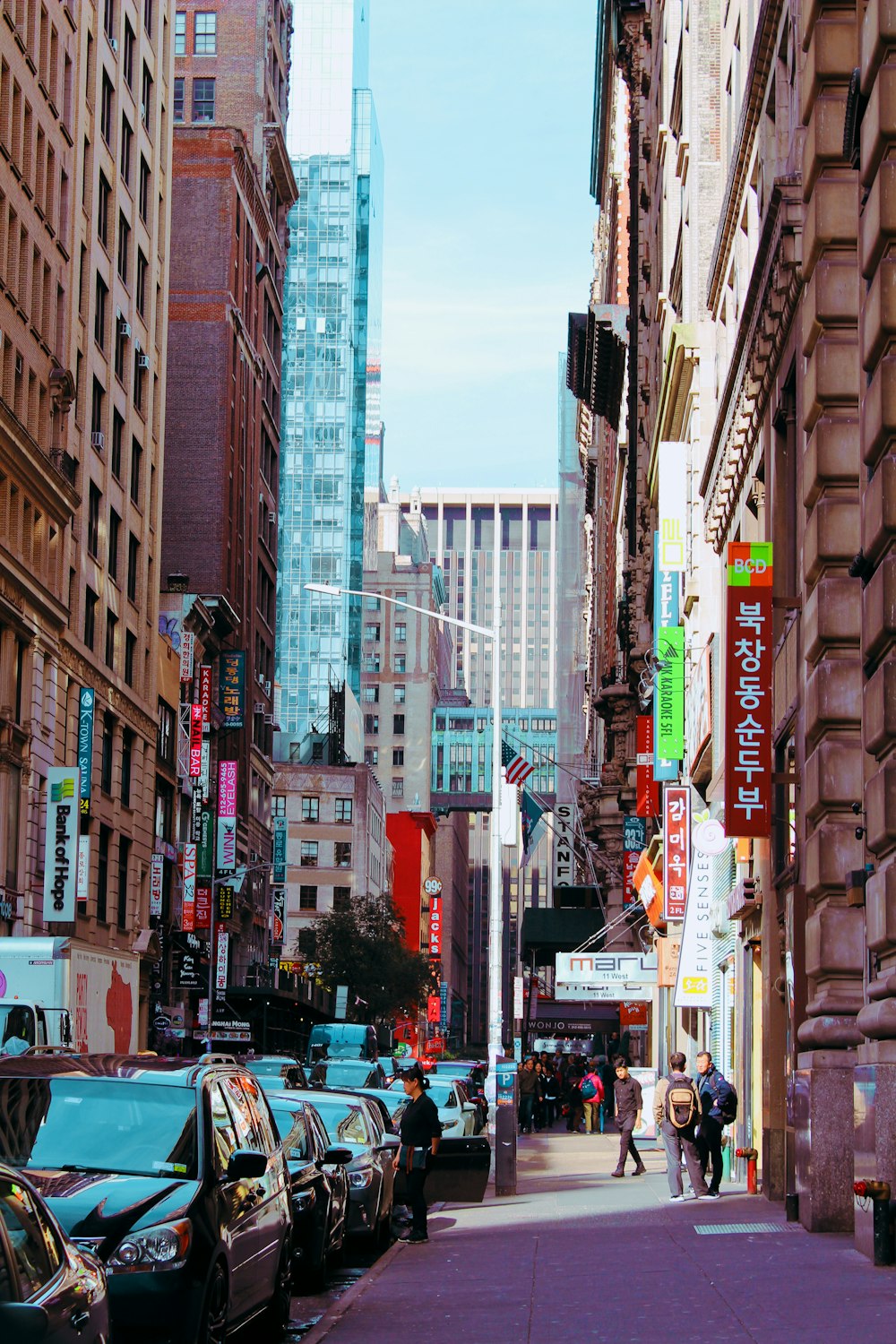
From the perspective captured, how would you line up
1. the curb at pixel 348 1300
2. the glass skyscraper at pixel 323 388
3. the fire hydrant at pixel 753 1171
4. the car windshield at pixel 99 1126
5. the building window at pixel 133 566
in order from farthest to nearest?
the glass skyscraper at pixel 323 388 < the building window at pixel 133 566 < the fire hydrant at pixel 753 1171 < the curb at pixel 348 1300 < the car windshield at pixel 99 1126

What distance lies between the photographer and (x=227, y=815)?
252 feet

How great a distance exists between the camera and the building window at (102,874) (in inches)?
2126

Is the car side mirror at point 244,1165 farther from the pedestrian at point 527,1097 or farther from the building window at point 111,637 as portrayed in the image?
the building window at point 111,637

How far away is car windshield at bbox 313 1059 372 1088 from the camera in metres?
33.9

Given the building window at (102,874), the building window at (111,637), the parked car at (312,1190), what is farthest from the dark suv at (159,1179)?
the building window at (111,637)

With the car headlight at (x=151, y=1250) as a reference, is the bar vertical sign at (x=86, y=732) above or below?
above

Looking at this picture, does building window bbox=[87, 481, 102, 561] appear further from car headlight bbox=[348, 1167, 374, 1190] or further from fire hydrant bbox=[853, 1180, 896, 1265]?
fire hydrant bbox=[853, 1180, 896, 1265]

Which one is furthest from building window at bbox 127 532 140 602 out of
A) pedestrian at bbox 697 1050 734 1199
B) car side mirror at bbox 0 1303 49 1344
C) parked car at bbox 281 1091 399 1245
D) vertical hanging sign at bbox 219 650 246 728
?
car side mirror at bbox 0 1303 49 1344

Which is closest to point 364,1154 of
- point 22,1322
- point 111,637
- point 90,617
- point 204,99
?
point 22,1322

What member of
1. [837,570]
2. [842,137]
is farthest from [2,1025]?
[842,137]

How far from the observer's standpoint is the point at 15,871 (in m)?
44.2

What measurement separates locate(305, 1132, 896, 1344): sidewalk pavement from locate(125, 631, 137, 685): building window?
37649 mm

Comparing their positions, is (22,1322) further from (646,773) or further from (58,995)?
(646,773)

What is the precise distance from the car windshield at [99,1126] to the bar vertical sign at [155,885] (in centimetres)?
5074
